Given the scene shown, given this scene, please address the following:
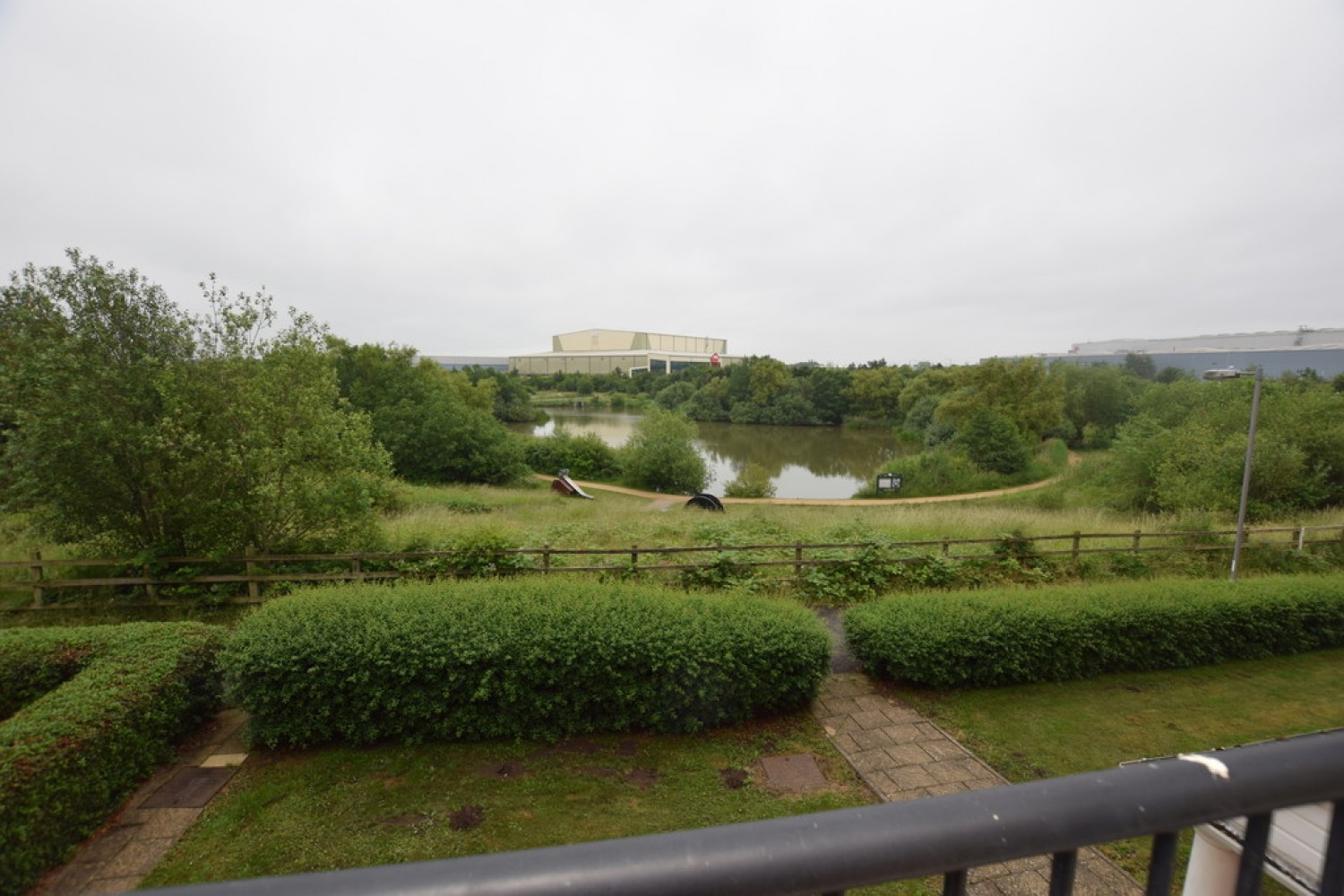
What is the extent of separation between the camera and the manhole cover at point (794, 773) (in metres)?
5.35

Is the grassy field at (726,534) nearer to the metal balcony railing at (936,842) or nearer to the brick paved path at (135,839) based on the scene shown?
the brick paved path at (135,839)

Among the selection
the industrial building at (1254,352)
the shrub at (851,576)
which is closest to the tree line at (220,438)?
the shrub at (851,576)

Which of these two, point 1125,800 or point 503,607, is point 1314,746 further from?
point 503,607

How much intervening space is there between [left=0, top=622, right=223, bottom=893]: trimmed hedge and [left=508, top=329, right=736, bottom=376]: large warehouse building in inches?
3919

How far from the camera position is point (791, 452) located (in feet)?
153

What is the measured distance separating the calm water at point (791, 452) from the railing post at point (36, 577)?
25379 millimetres

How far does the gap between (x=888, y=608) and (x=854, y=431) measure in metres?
52.5

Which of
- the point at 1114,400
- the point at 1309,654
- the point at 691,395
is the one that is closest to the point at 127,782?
the point at 1309,654

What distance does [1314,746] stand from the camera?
896 mm

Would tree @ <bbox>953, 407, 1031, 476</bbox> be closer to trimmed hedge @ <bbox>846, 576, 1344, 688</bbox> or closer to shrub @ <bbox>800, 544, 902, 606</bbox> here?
trimmed hedge @ <bbox>846, 576, 1344, 688</bbox>

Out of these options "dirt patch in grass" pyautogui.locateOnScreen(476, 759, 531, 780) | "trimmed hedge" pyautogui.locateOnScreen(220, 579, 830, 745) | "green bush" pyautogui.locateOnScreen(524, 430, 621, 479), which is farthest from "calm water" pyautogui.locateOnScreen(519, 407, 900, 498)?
"dirt patch in grass" pyautogui.locateOnScreen(476, 759, 531, 780)

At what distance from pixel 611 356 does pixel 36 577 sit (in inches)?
4160

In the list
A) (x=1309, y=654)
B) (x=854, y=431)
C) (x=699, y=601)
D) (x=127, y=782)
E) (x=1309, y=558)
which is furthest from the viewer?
(x=854, y=431)

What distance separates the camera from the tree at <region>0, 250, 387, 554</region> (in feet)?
28.5
